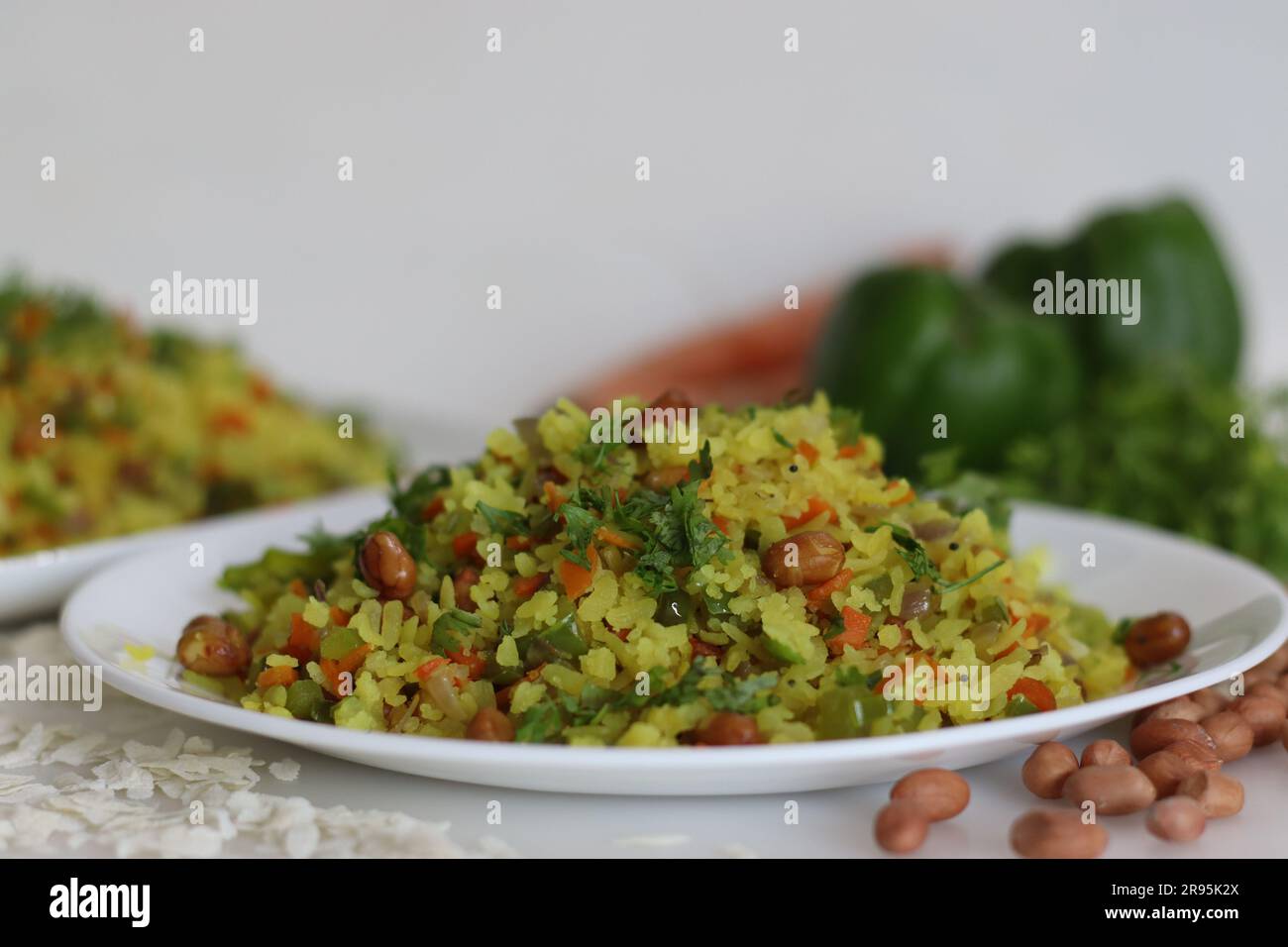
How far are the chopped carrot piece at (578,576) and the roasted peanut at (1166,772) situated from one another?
94 centimetres

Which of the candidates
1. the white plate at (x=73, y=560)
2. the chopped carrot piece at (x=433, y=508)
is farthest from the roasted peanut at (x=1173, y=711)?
the white plate at (x=73, y=560)

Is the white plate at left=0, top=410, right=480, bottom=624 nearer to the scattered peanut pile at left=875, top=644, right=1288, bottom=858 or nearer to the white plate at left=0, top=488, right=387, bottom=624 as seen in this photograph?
the white plate at left=0, top=488, right=387, bottom=624

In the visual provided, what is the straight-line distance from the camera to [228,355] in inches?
168

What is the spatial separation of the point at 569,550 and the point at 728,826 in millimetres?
525

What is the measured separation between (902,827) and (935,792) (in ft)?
0.32

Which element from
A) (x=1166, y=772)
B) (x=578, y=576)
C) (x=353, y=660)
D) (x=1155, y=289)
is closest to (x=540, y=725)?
(x=578, y=576)

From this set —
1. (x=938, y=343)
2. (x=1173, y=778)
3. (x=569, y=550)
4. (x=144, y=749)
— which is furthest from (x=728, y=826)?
(x=938, y=343)

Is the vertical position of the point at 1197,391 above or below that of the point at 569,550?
above

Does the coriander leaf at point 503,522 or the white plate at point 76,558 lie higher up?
the coriander leaf at point 503,522

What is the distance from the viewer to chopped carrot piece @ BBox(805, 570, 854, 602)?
7.27 feet

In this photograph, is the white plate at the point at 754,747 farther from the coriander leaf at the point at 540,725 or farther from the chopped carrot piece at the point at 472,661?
the chopped carrot piece at the point at 472,661

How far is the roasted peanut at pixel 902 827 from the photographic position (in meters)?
1.90

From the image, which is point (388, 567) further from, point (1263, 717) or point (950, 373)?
point (950, 373)
